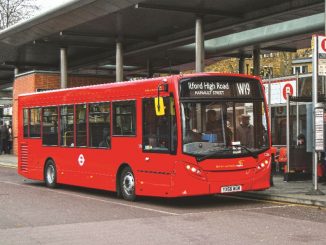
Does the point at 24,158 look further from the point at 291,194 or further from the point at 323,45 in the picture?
the point at 323,45

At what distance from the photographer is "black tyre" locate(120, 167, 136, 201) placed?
13359 mm

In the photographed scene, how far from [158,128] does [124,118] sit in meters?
1.52

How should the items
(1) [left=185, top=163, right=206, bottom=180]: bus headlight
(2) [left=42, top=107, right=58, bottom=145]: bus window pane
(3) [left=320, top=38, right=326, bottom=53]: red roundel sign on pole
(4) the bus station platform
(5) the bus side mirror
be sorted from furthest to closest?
(2) [left=42, top=107, right=58, bottom=145]: bus window pane
(3) [left=320, top=38, right=326, bottom=53]: red roundel sign on pole
(4) the bus station platform
(5) the bus side mirror
(1) [left=185, top=163, right=206, bottom=180]: bus headlight

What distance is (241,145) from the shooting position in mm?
12383

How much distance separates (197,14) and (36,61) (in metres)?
16.4

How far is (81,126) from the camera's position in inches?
610

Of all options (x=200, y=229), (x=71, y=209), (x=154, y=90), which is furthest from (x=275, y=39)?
(x=200, y=229)

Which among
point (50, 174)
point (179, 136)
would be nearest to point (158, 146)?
point (179, 136)

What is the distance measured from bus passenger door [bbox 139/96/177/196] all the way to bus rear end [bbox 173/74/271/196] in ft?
0.86

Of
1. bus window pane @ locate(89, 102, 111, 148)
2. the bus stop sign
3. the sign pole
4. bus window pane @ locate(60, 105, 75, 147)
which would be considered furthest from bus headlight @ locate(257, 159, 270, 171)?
bus window pane @ locate(60, 105, 75, 147)

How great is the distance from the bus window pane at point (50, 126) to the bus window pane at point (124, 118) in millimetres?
3290

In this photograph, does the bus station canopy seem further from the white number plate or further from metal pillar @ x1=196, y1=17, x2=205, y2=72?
the white number plate

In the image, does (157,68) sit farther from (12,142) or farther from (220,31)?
(220,31)

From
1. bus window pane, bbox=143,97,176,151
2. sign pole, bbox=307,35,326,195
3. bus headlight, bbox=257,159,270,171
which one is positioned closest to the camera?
bus window pane, bbox=143,97,176,151
